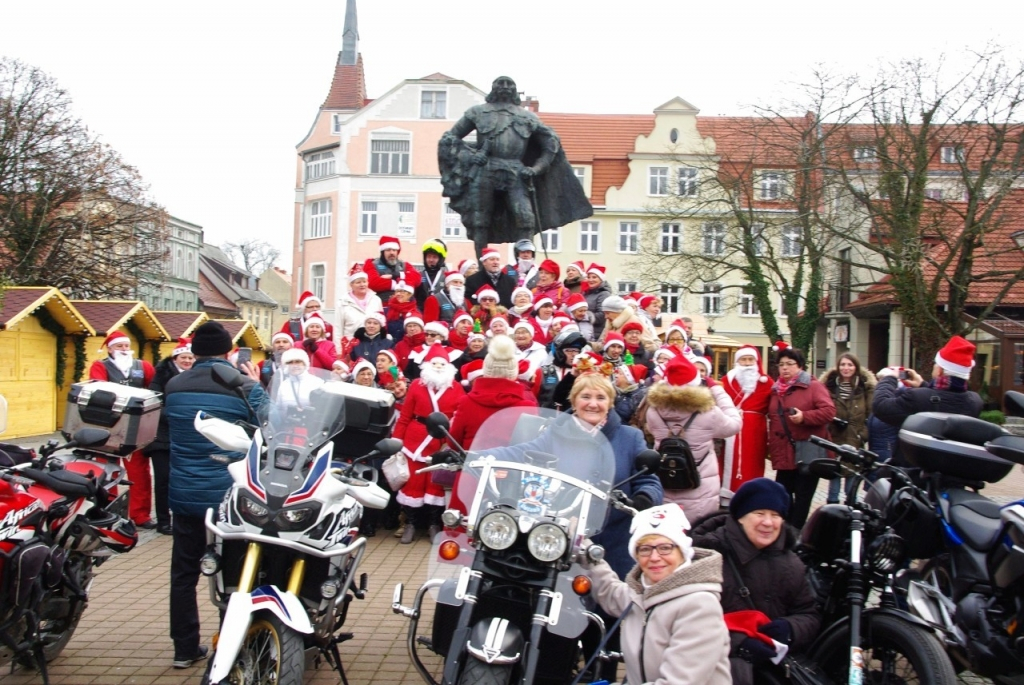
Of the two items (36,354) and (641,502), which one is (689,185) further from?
(641,502)

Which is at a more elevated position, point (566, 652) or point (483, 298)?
point (483, 298)

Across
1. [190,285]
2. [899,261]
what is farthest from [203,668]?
[190,285]

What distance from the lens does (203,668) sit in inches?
214

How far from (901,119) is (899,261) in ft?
13.4

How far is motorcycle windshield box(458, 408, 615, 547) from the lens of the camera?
4.13m

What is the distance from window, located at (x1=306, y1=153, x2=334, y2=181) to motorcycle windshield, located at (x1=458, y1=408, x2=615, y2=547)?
160 feet

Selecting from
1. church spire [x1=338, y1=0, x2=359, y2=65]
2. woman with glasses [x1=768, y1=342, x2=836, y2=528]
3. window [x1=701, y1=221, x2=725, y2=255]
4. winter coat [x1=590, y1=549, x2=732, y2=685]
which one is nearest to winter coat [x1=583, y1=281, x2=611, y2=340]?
woman with glasses [x1=768, y1=342, x2=836, y2=528]

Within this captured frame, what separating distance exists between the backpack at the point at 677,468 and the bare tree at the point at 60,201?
33172 millimetres

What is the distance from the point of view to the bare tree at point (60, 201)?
34250 millimetres

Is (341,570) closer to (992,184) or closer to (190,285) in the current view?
(992,184)

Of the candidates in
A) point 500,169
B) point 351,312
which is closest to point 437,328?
point 351,312

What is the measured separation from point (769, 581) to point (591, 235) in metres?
47.6

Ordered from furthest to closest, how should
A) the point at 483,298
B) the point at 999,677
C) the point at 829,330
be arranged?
the point at 829,330
the point at 483,298
the point at 999,677

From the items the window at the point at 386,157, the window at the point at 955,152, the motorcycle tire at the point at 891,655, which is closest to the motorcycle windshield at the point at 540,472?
the motorcycle tire at the point at 891,655
